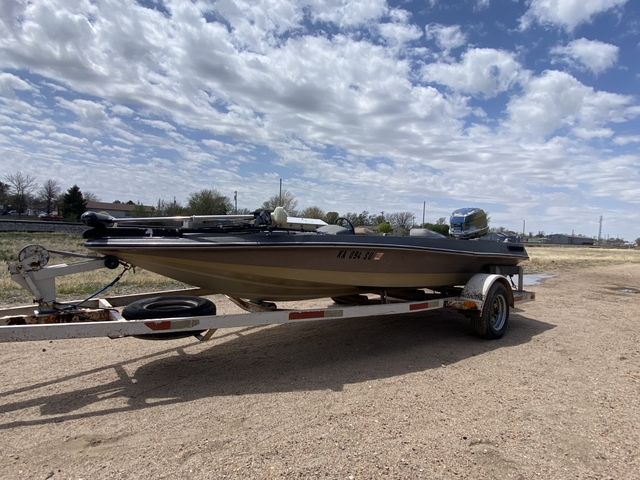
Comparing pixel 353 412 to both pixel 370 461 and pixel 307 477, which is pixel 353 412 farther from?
pixel 307 477

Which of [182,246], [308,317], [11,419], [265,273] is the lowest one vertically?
[11,419]

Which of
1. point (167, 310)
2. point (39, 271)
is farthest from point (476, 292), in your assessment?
point (39, 271)

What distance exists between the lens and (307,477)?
2.41m

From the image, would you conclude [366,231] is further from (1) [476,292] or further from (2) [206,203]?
(2) [206,203]

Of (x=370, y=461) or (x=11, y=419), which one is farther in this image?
(x=11, y=419)

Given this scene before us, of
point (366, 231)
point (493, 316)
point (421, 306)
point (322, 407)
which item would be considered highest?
point (366, 231)

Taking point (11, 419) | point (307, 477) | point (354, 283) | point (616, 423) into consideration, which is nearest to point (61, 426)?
point (11, 419)

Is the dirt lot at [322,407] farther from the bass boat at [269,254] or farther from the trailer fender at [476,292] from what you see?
the bass boat at [269,254]

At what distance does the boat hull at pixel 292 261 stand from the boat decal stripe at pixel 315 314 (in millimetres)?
399

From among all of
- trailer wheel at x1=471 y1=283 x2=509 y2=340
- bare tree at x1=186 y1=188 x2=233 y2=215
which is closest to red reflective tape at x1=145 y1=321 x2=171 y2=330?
trailer wheel at x1=471 y1=283 x2=509 y2=340

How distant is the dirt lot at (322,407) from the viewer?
8.43 feet

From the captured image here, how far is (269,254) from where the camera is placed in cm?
420

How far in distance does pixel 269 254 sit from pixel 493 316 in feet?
11.3

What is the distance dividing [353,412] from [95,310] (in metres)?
2.54
